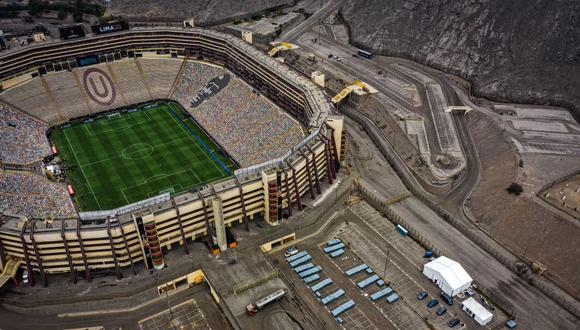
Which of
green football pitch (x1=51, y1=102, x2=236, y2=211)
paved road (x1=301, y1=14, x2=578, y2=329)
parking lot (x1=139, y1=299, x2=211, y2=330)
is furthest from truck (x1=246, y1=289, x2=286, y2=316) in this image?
green football pitch (x1=51, y1=102, x2=236, y2=211)

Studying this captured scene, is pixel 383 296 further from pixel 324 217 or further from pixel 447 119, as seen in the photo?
pixel 447 119

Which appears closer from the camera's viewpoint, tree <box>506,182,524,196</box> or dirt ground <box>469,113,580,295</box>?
dirt ground <box>469,113,580,295</box>

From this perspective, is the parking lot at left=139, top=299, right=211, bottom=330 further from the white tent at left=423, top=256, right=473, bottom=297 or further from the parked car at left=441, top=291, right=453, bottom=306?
the parked car at left=441, top=291, right=453, bottom=306

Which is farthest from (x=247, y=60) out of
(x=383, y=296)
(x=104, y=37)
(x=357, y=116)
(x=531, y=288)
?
(x=531, y=288)

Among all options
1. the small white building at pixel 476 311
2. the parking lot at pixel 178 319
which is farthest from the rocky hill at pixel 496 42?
the parking lot at pixel 178 319

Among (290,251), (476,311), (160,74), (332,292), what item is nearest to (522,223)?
(476,311)

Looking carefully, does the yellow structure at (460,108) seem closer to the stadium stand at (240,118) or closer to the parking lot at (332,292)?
the stadium stand at (240,118)
